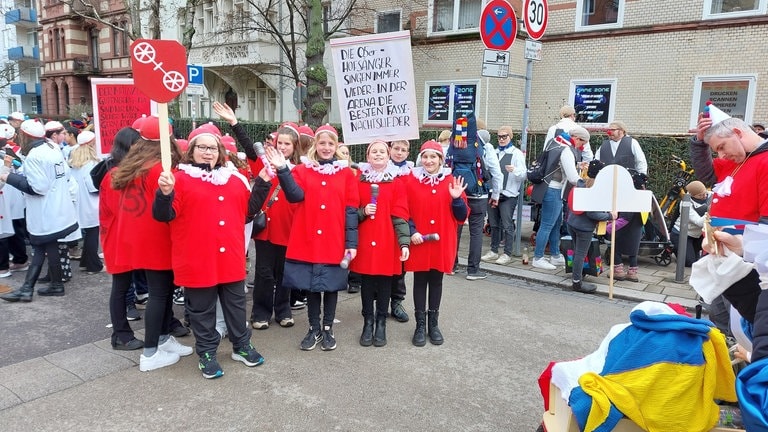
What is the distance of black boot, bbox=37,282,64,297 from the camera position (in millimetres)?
5883

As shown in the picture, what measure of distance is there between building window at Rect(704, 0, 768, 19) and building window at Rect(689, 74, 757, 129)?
1.42m

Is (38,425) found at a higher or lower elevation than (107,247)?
lower

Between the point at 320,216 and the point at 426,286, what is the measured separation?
3.86 ft

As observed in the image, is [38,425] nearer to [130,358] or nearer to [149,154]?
[130,358]

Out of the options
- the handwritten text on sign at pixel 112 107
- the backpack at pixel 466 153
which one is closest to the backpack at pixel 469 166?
the backpack at pixel 466 153

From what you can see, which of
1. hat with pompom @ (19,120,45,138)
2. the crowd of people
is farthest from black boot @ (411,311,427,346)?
hat with pompom @ (19,120,45,138)

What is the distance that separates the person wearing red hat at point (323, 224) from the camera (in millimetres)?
4359

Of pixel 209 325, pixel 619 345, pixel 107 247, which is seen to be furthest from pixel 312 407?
pixel 107 247

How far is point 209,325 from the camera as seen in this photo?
13.1ft

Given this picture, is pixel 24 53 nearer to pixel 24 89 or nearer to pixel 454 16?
pixel 24 89

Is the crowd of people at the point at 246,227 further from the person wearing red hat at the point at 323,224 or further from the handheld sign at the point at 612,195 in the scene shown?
the handheld sign at the point at 612,195

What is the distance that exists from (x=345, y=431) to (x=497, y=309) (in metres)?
2.87

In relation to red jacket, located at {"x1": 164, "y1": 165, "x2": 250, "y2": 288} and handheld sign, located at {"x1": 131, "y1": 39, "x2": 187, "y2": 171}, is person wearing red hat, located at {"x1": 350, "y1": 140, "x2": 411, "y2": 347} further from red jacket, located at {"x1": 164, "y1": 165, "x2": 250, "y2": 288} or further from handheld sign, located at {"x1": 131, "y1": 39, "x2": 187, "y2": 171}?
Answer: handheld sign, located at {"x1": 131, "y1": 39, "x2": 187, "y2": 171}

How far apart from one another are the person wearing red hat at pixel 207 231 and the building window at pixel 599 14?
13725 millimetres
